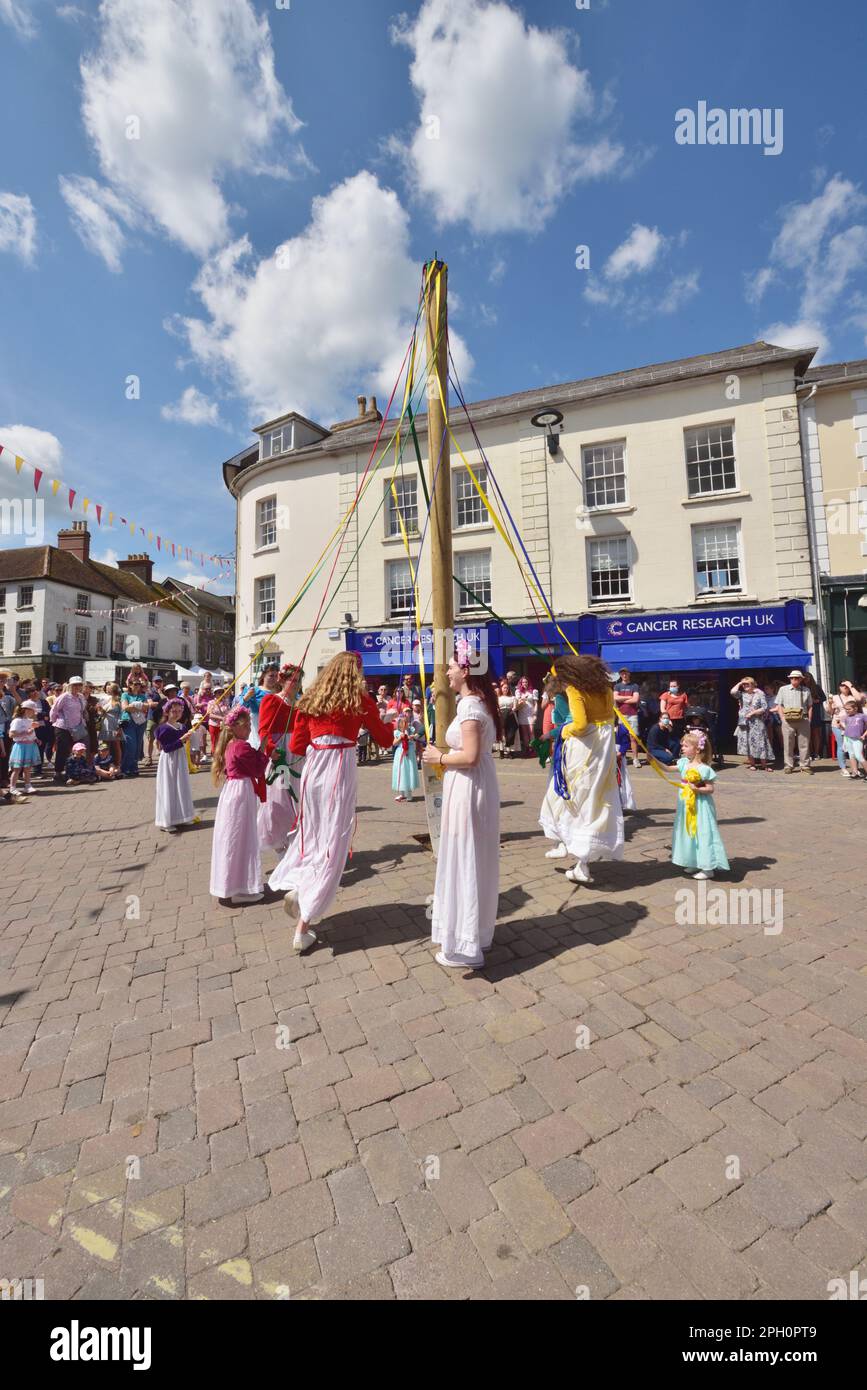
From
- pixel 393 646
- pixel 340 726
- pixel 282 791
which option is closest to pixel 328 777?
pixel 340 726

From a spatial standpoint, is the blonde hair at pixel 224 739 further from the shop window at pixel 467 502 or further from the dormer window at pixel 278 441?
the dormer window at pixel 278 441

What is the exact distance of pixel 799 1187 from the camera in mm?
2123

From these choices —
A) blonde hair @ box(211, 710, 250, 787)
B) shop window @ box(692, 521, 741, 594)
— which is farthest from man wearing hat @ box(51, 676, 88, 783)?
shop window @ box(692, 521, 741, 594)

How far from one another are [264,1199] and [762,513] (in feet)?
57.7

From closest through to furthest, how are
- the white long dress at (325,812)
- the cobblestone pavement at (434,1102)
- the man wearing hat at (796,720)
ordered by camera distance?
the cobblestone pavement at (434,1102) < the white long dress at (325,812) < the man wearing hat at (796,720)

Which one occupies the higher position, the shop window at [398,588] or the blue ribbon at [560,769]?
the shop window at [398,588]

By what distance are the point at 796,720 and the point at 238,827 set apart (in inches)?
463

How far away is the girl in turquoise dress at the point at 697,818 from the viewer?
5.31 m

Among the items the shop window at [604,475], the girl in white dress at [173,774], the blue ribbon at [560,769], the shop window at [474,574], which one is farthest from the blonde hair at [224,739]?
the shop window at [604,475]

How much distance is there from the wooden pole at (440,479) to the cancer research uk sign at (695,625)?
39.4 ft

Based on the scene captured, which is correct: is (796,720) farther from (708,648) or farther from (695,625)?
(695,625)

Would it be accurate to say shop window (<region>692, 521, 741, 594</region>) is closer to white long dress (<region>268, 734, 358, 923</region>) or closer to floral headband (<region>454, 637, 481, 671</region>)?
floral headband (<region>454, 637, 481, 671</region>)

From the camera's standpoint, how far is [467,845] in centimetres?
372
